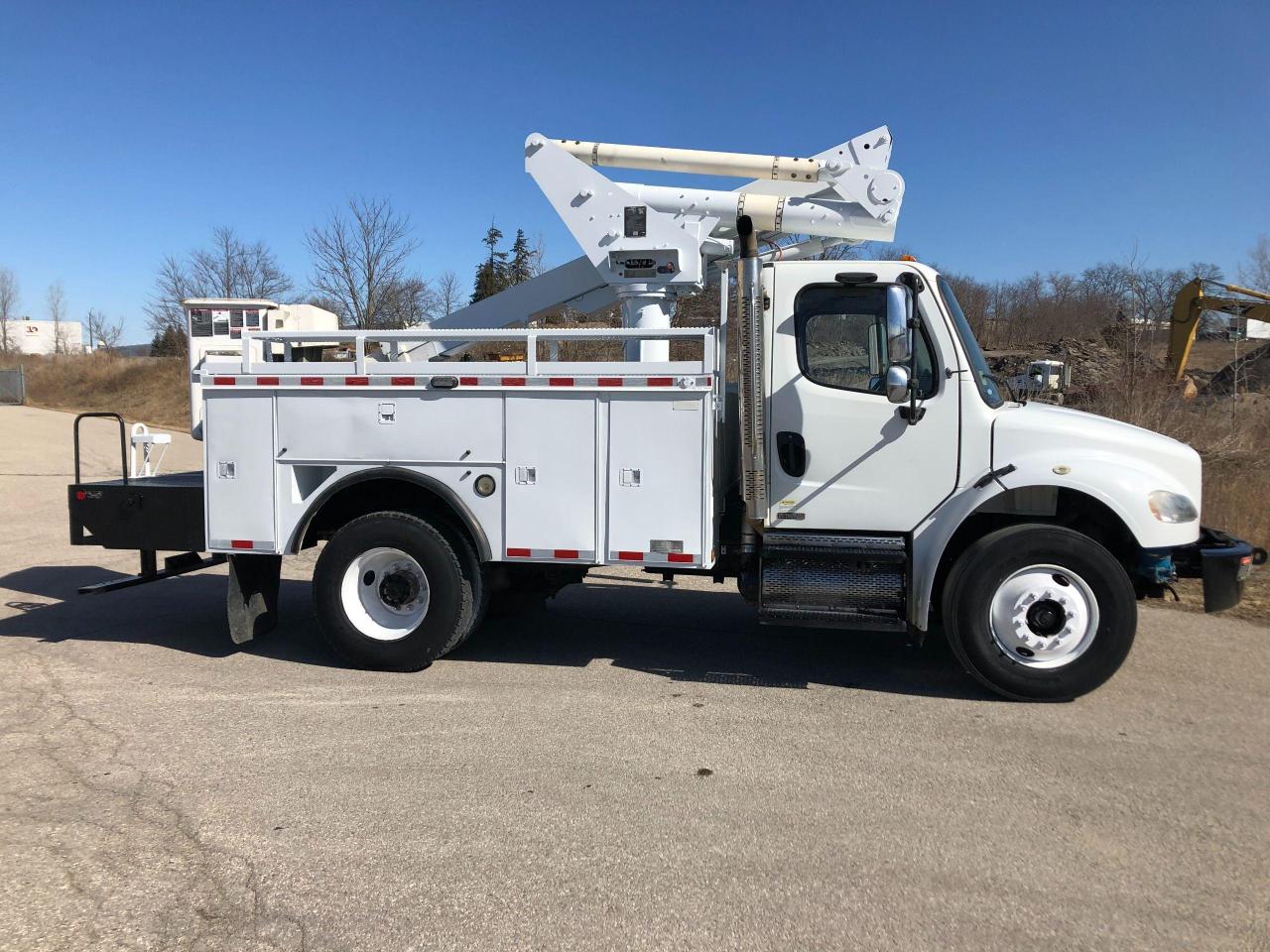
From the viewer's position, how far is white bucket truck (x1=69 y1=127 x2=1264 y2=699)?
5.15 m

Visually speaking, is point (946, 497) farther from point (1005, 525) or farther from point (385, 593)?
point (385, 593)

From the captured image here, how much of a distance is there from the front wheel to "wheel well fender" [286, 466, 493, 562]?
9.63 feet

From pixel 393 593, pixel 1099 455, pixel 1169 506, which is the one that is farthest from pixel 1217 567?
pixel 393 593

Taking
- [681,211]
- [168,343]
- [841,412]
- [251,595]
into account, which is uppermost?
[168,343]

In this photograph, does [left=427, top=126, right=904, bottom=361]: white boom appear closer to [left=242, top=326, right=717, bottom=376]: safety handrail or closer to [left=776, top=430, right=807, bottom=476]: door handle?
[left=242, top=326, right=717, bottom=376]: safety handrail

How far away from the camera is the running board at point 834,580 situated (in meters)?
5.36

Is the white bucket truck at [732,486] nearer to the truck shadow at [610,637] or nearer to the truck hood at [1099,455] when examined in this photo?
the truck hood at [1099,455]

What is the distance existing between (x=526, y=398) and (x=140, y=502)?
9.26 feet

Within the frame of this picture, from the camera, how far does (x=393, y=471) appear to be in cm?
573

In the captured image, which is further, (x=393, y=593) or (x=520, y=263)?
(x=520, y=263)

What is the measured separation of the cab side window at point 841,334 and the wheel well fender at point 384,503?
7.54ft

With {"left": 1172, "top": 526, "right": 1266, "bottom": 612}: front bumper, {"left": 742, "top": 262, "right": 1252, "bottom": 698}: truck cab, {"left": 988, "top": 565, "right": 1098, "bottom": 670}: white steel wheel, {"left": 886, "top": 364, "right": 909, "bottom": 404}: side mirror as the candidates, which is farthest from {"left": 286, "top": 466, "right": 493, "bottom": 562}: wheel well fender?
{"left": 1172, "top": 526, "right": 1266, "bottom": 612}: front bumper

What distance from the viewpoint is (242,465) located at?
5906mm

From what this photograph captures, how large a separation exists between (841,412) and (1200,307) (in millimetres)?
21609
